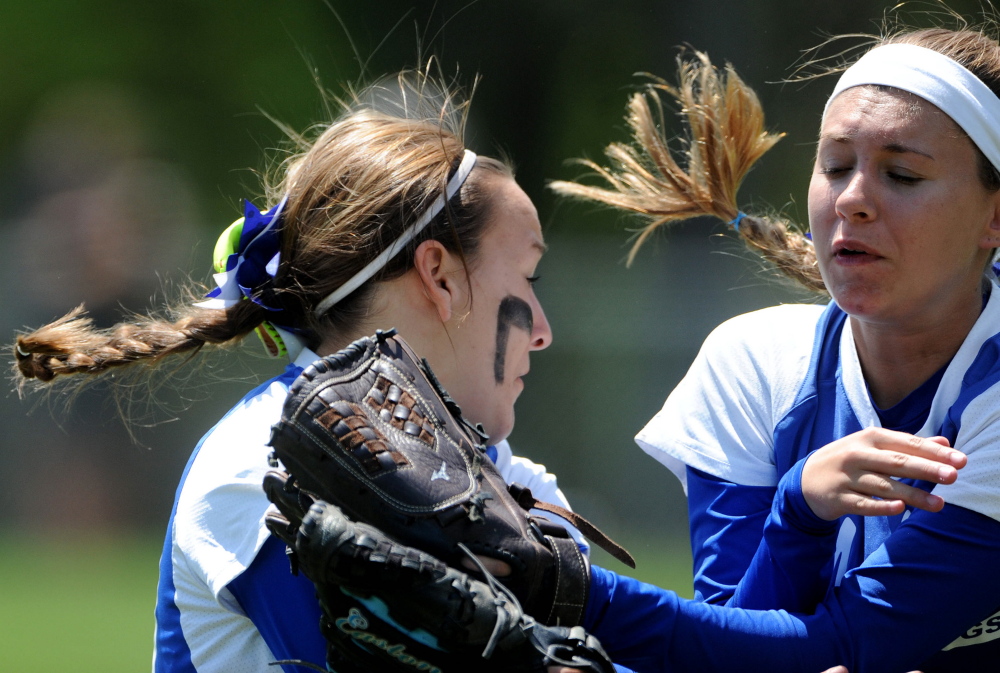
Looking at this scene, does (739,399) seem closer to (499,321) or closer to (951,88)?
(499,321)

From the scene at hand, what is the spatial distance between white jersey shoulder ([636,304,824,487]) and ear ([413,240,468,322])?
49 centimetres

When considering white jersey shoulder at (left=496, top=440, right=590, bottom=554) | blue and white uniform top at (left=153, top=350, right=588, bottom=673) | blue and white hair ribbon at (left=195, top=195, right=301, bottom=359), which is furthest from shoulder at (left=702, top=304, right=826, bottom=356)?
blue and white hair ribbon at (left=195, top=195, right=301, bottom=359)

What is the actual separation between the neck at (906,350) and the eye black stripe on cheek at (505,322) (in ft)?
2.09

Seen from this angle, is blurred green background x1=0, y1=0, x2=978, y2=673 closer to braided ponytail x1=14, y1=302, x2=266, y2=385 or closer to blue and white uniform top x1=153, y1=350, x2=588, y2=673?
braided ponytail x1=14, y1=302, x2=266, y2=385

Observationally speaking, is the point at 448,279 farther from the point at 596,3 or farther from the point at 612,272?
the point at 596,3

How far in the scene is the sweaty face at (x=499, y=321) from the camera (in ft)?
6.44

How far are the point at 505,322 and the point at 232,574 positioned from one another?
73 cm

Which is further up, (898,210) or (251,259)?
(251,259)

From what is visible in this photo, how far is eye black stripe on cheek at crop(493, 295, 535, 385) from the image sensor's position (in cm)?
200

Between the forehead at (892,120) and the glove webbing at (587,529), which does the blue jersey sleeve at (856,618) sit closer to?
the glove webbing at (587,529)

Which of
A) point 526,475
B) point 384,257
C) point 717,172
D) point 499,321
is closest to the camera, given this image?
point 384,257

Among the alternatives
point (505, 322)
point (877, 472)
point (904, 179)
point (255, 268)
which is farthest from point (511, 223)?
point (877, 472)

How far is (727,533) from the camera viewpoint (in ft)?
6.39

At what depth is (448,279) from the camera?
193cm
